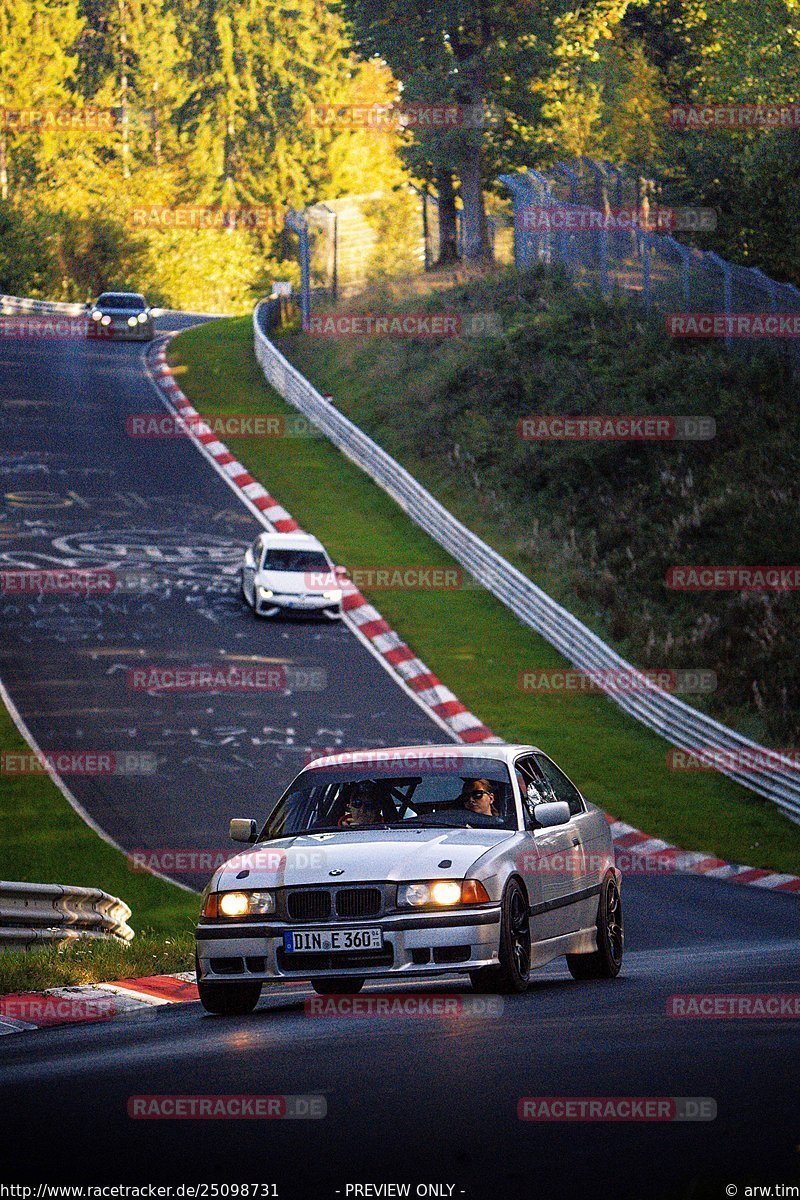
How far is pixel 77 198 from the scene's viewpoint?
90.2 metres

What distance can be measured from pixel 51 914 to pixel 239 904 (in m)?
3.72

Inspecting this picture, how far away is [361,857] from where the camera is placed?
9.48 meters

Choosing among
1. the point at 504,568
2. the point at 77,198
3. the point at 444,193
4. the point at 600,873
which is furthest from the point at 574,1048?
the point at 77,198

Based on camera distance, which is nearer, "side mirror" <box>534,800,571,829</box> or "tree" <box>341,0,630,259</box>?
"side mirror" <box>534,800,571,829</box>

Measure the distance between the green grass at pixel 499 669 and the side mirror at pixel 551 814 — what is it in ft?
36.7

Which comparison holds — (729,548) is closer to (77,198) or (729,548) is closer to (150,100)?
(77,198)

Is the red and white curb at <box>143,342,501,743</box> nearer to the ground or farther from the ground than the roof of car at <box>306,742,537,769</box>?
nearer to the ground

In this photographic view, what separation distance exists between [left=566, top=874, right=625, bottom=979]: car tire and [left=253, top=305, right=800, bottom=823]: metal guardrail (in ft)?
38.7

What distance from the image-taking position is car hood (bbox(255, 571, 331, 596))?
3044cm

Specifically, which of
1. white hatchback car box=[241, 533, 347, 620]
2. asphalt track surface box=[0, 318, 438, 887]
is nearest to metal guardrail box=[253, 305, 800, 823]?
asphalt track surface box=[0, 318, 438, 887]

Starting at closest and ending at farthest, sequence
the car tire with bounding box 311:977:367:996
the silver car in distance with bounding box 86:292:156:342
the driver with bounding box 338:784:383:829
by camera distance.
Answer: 1. the car tire with bounding box 311:977:367:996
2. the driver with bounding box 338:784:383:829
3. the silver car in distance with bounding box 86:292:156:342

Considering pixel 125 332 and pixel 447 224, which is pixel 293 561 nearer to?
pixel 125 332

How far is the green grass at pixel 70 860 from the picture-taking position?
17.3m

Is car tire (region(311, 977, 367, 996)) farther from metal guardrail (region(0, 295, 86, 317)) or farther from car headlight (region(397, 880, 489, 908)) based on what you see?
metal guardrail (region(0, 295, 86, 317))
